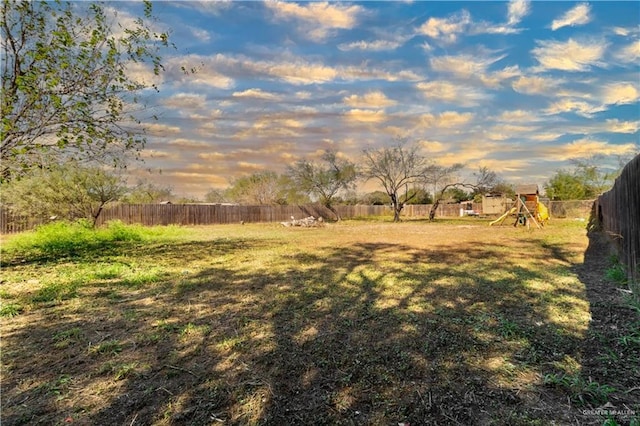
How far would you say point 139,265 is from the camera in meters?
6.06

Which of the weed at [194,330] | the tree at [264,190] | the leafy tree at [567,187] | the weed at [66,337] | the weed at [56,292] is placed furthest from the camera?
the tree at [264,190]

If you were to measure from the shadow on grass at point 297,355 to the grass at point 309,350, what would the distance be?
0.04ft

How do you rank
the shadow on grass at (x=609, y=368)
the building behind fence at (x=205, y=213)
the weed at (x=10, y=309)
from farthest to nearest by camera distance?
1. the building behind fence at (x=205, y=213)
2. the weed at (x=10, y=309)
3. the shadow on grass at (x=609, y=368)

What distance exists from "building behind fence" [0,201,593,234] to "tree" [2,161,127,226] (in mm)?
969

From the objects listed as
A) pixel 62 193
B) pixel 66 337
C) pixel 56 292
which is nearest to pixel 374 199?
pixel 62 193

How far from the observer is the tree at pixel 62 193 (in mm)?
11391

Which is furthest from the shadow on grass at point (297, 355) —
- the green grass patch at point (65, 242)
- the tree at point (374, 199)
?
the tree at point (374, 199)

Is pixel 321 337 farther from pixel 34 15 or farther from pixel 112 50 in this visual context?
pixel 34 15

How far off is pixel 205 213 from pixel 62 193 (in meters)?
11.4

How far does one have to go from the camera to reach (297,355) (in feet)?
7.75

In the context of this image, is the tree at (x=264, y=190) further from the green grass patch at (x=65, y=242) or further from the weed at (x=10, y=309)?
the weed at (x=10, y=309)

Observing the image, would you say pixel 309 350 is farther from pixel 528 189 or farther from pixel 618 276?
pixel 528 189

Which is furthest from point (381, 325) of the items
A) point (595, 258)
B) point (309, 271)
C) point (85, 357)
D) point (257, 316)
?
point (595, 258)

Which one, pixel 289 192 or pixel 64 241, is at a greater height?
pixel 289 192
